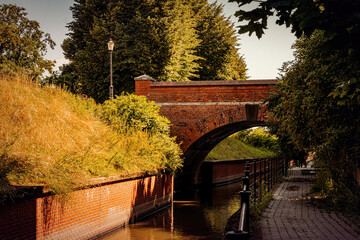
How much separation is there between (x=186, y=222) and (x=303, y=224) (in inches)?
208

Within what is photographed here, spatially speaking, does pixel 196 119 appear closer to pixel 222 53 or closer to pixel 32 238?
pixel 32 238

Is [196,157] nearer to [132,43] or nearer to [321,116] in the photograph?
[132,43]

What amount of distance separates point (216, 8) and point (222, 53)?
5104 mm

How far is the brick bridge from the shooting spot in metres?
16.5

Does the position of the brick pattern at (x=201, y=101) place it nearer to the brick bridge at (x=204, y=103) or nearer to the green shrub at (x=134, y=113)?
the brick bridge at (x=204, y=103)

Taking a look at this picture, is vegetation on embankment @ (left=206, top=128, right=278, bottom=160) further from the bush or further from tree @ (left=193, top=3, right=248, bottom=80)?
tree @ (left=193, top=3, right=248, bottom=80)

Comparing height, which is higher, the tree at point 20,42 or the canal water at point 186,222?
the tree at point 20,42

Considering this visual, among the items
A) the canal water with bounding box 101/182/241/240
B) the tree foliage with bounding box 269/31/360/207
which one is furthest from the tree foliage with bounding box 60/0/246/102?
the tree foliage with bounding box 269/31/360/207

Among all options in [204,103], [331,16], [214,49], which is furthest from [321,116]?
[214,49]

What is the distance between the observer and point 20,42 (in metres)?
33.0

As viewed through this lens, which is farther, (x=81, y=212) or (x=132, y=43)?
(x=132, y=43)

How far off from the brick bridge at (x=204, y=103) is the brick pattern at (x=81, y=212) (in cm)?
482

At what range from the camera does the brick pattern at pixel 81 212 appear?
6465mm

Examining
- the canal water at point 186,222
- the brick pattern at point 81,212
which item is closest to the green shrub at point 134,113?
the brick pattern at point 81,212
